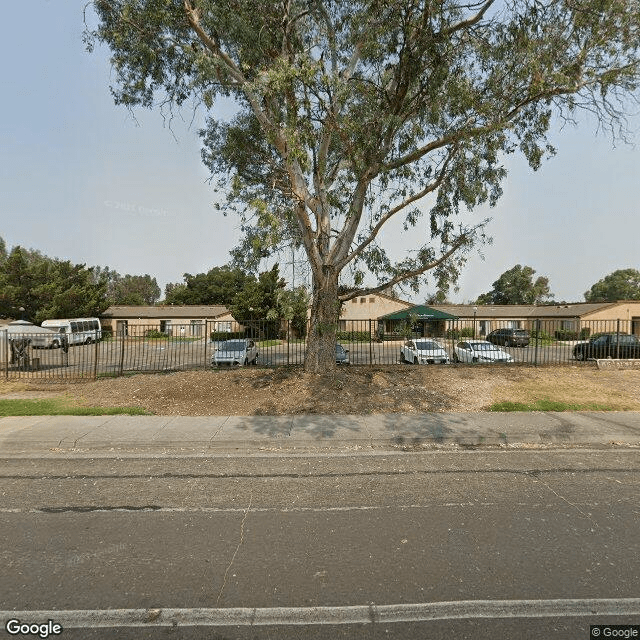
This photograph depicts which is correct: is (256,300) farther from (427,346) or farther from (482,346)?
(482,346)

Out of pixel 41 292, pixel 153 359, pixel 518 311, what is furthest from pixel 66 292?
pixel 518 311

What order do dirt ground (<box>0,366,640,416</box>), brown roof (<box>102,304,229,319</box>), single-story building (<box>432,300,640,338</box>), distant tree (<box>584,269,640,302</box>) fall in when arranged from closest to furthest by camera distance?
dirt ground (<box>0,366,640,416</box>)
single-story building (<box>432,300,640,338</box>)
brown roof (<box>102,304,229,319</box>)
distant tree (<box>584,269,640,302</box>)

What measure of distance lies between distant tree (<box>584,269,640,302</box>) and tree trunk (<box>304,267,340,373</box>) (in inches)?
3179

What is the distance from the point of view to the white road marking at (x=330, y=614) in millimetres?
2641

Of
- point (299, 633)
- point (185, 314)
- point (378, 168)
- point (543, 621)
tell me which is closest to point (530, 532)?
point (543, 621)

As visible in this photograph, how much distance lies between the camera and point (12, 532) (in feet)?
12.5

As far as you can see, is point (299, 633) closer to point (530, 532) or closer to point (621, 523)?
point (530, 532)

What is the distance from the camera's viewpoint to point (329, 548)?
3531 mm

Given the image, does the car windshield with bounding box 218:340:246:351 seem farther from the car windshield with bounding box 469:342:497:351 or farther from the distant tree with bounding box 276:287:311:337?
the car windshield with bounding box 469:342:497:351

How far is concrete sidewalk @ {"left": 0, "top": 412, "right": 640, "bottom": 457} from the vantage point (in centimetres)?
671

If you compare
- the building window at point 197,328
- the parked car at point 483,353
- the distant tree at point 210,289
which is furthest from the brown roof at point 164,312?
the parked car at point 483,353

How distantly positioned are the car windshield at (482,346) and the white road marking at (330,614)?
1503cm

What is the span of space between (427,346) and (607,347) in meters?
6.59

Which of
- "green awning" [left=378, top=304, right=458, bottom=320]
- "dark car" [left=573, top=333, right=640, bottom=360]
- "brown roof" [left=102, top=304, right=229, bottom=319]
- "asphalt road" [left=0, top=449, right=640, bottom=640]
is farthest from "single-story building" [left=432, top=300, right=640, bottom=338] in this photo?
"asphalt road" [left=0, top=449, right=640, bottom=640]
